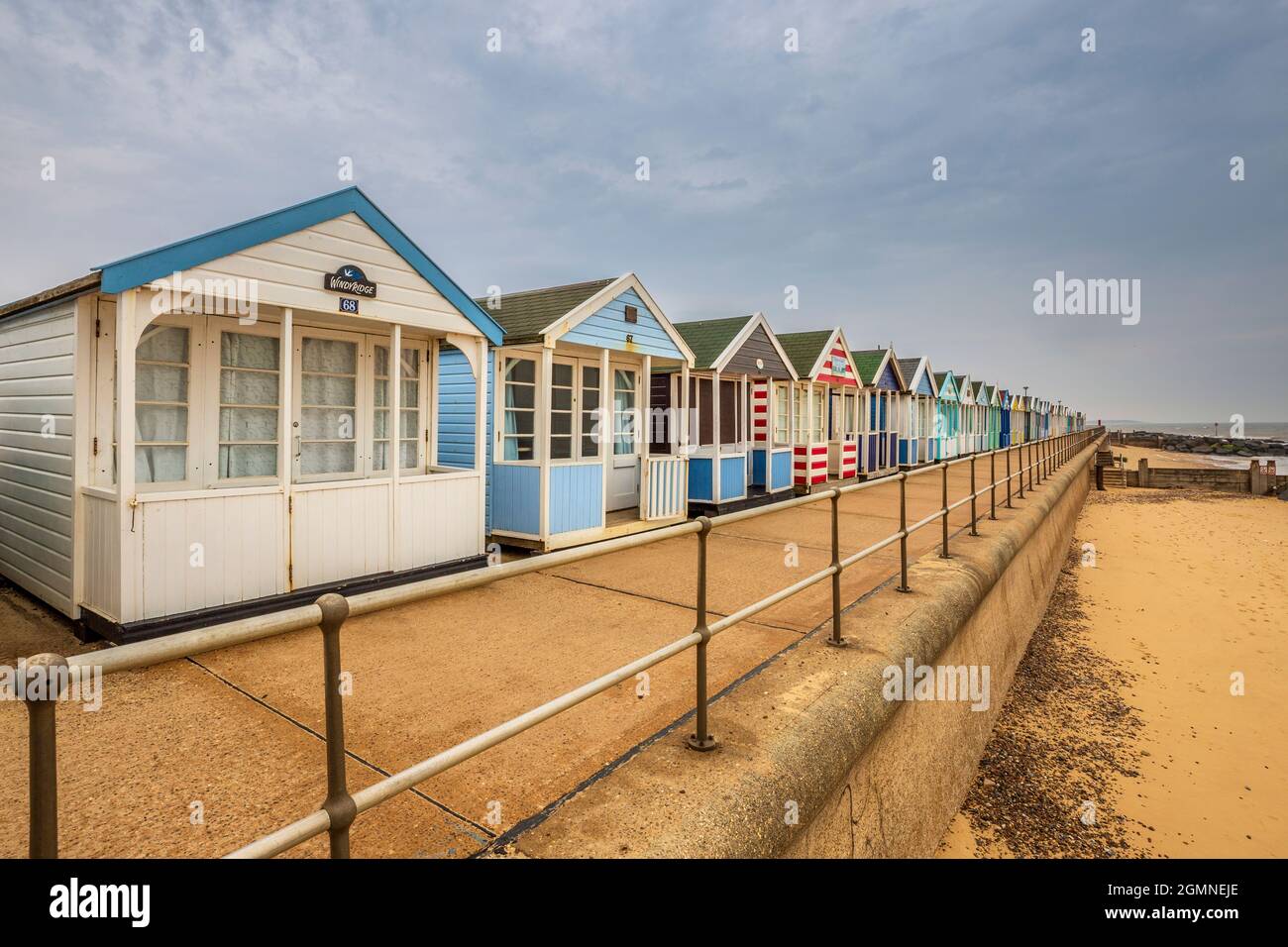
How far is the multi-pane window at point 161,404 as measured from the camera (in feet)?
17.8

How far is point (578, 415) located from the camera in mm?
9820

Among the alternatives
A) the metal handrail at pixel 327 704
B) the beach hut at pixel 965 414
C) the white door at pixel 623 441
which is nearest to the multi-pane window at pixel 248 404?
the metal handrail at pixel 327 704

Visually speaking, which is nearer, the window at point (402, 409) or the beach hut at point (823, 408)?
the window at point (402, 409)

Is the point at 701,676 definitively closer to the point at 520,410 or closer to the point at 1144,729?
the point at 520,410

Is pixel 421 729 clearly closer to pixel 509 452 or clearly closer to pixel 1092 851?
pixel 1092 851

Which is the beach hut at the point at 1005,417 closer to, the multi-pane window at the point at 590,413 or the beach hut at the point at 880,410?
the beach hut at the point at 880,410

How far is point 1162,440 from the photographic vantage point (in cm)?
8950

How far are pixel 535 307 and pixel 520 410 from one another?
58.9 inches

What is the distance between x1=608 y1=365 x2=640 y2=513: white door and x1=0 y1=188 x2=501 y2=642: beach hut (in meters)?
3.75

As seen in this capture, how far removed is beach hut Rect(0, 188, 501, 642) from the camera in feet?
16.1

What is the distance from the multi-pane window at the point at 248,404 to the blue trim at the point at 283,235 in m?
1.00

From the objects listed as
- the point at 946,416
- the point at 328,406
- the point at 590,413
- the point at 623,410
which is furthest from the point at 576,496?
the point at 946,416
